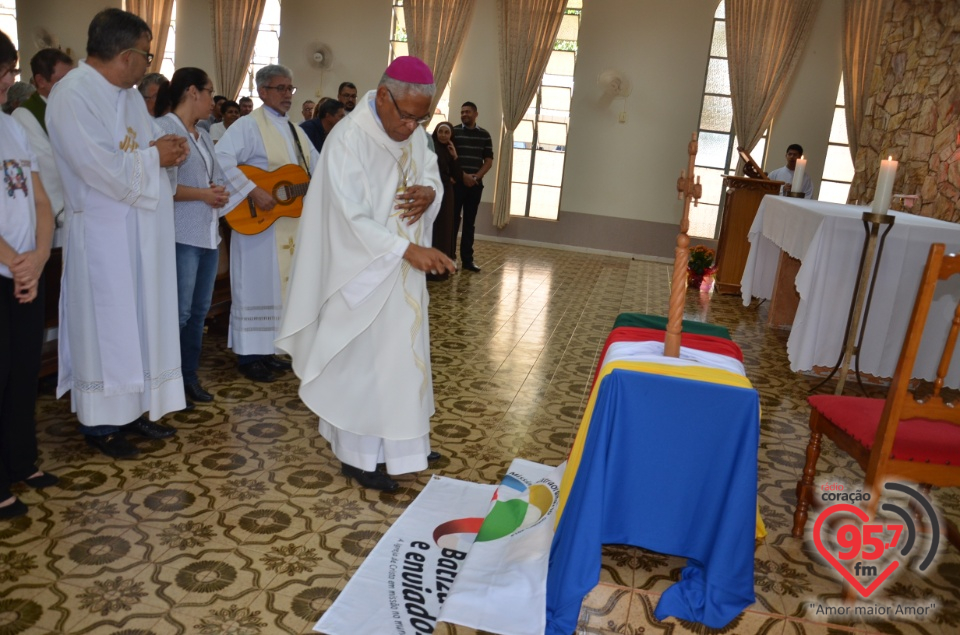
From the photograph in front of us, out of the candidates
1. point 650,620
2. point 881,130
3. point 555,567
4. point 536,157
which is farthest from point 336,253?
point 536,157

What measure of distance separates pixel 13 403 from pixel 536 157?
896 cm

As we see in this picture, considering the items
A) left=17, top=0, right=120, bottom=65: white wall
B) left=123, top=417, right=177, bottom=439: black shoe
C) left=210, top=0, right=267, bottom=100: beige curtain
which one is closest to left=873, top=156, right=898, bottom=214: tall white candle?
left=123, top=417, right=177, bottom=439: black shoe

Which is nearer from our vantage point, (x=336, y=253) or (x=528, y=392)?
(x=336, y=253)

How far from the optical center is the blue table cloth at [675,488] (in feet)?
6.84

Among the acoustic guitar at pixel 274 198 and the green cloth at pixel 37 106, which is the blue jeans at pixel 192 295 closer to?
the acoustic guitar at pixel 274 198

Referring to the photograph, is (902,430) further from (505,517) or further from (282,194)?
(282,194)

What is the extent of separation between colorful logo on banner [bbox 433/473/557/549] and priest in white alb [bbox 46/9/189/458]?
1437mm

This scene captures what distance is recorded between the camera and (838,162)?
9688 millimetres

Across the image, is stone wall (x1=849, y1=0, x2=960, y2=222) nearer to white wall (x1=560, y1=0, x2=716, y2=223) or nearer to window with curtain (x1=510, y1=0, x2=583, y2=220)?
white wall (x1=560, y1=0, x2=716, y2=223)

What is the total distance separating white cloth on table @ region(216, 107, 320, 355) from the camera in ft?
12.9

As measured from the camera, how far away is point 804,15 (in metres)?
9.27

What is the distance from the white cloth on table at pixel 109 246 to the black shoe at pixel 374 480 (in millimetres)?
958

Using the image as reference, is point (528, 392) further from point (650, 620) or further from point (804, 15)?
point (804, 15)

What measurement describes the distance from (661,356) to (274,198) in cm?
251
